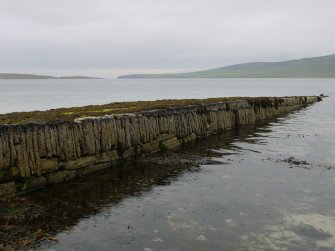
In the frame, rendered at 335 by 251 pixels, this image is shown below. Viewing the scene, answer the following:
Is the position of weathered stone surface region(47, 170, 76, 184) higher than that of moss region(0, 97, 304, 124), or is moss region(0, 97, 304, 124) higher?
moss region(0, 97, 304, 124)

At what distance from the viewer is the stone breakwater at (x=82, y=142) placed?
1166 centimetres

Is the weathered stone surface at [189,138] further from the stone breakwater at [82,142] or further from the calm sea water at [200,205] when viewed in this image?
the calm sea water at [200,205]

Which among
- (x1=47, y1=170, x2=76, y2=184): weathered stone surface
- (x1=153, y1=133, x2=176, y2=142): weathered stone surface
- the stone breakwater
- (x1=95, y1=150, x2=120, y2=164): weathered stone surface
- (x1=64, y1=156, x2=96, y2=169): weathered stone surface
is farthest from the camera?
(x1=153, y1=133, x2=176, y2=142): weathered stone surface

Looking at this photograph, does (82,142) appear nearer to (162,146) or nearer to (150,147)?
(150,147)

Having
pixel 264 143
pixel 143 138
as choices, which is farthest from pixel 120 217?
pixel 264 143

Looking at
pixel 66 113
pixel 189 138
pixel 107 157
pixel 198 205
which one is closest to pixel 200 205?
pixel 198 205

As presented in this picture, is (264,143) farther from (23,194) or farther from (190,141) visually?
(23,194)

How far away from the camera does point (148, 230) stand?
9.38 meters

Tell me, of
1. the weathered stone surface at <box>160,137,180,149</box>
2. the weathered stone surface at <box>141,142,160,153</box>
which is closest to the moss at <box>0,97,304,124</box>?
the weathered stone surface at <box>141,142,160,153</box>

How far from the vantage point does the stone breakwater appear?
1166cm

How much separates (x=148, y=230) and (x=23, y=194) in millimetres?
4549

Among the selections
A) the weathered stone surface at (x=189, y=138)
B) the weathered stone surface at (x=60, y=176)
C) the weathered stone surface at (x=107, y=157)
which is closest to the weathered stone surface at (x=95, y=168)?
the weathered stone surface at (x=107, y=157)

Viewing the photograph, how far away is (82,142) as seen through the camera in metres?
14.1

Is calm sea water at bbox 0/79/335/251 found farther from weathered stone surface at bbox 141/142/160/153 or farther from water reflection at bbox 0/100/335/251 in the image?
weathered stone surface at bbox 141/142/160/153
